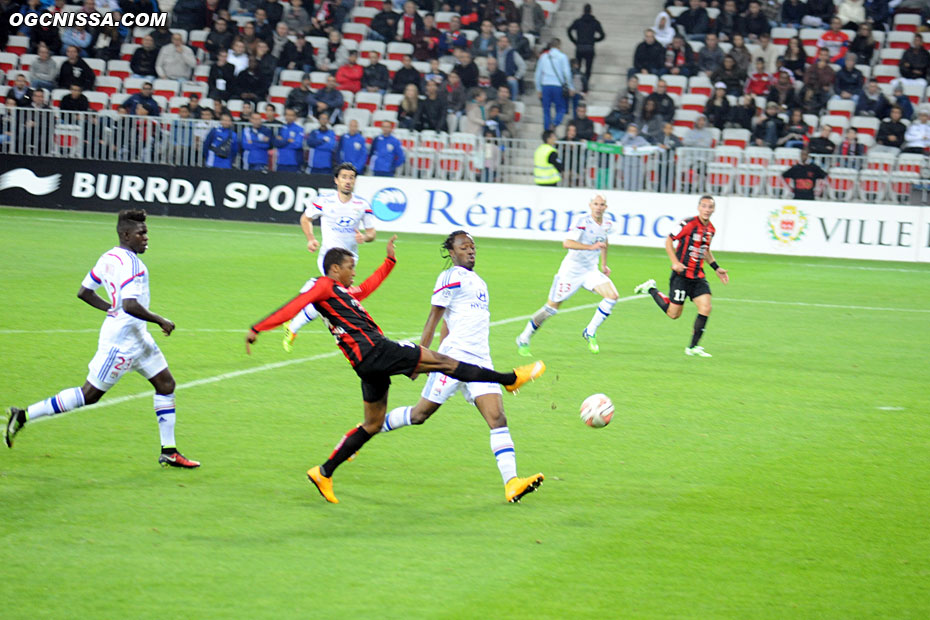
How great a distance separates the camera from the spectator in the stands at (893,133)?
2644cm

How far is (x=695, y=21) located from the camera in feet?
100

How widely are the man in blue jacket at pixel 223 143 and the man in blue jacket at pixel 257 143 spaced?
26cm

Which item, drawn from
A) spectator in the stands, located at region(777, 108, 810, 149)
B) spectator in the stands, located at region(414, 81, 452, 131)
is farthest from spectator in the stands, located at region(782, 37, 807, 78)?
spectator in the stands, located at region(414, 81, 452, 131)

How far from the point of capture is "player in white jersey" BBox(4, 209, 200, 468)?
812 cm

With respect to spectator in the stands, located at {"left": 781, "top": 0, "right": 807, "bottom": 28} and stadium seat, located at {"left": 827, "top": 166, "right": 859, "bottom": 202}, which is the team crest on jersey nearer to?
stadium seat, located at {"left": 827, "top": 166, "right": 859, "bottom": 202}

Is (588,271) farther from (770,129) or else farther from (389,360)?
(770,129)

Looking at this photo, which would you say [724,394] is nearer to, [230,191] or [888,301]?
[888,301]

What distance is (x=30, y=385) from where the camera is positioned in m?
10.9

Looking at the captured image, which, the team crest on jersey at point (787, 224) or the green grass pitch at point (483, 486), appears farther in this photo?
the team crest on jersey at point (787, 224)

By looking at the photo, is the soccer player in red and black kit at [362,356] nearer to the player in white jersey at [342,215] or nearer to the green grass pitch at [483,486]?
the green grass pitch at [483,486]

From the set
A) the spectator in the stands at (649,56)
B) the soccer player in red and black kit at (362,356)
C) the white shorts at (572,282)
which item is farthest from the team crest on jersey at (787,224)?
the soccer player in red and black kit at (362,356)

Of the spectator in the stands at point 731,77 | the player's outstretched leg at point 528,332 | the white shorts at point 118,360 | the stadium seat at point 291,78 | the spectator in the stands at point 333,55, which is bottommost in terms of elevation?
the player's outstretched leg at point 528,332

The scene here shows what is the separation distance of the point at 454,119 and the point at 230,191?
582 cm

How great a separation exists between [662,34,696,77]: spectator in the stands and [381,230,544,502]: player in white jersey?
22844 millimetres
